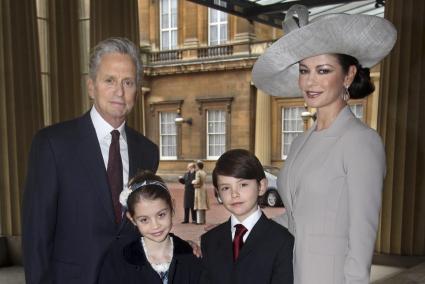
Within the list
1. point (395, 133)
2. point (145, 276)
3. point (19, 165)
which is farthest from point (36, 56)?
point (395, 133)

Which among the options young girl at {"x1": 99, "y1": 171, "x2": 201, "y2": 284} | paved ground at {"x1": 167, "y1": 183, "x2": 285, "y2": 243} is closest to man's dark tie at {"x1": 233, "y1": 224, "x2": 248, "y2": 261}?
young girl at {"x1": 99, "y1": 171, "x2": 201, "y2": 284}

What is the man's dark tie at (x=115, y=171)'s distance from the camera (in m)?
1.83

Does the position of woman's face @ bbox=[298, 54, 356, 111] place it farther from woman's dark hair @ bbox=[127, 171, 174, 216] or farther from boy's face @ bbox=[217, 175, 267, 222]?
woman's dark hair @ bbox=[127, 171, 174, 216]

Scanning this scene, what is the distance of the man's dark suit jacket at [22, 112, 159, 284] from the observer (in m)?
1.67

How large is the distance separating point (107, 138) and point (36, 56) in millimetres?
3372

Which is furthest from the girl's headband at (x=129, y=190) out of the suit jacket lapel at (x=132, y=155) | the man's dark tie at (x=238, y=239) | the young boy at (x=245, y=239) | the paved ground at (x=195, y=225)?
the paved ground at (x=195, y=225)

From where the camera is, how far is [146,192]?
179cm

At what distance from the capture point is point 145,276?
1.79 metres

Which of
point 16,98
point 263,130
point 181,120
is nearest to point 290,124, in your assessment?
point 263,130

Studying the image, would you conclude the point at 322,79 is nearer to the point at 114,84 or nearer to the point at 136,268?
the point at 114,84

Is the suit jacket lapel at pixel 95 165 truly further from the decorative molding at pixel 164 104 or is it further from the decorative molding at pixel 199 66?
the decorative molding at pixel 164 104

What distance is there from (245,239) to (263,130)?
15151mm

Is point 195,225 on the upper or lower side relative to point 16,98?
lower

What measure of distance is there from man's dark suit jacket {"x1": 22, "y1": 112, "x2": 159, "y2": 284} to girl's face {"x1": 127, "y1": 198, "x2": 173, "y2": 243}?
103 mm
